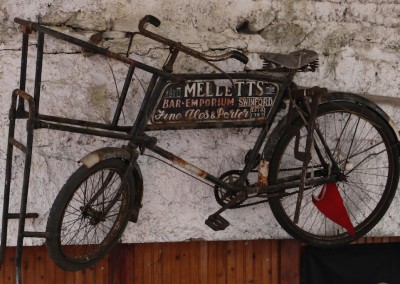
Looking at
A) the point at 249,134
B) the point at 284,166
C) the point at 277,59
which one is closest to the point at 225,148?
the point at 249,134

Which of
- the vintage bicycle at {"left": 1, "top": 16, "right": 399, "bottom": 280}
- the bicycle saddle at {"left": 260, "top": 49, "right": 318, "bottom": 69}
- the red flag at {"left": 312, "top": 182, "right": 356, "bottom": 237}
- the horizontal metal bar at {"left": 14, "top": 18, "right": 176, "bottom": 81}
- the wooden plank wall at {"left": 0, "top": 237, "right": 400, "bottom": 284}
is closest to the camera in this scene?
the horizontal metal bar at {"left": 14, "top": 18, "right": 176, "bottom": 81}

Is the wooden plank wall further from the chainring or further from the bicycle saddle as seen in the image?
the bicycle saddle

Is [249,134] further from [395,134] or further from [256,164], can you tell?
[395,134]

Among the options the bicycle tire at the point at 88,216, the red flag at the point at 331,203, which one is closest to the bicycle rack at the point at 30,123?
the bicycle tire at the point at 88,216

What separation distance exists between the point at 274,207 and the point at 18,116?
1793 mm

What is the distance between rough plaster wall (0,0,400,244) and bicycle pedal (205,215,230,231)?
0.80 ft

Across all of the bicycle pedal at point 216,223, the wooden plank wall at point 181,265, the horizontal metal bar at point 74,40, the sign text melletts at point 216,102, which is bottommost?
the wooden plank wall at point 181,265

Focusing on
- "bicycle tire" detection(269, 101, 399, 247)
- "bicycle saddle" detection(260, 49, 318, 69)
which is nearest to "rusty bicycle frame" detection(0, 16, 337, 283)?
"bicycle saddle" detection(260, 49, 318, 69)

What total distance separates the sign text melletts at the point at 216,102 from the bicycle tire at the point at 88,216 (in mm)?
489

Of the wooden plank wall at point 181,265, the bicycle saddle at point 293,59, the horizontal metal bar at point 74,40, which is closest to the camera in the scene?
the horizontal metal bar at point 74,40

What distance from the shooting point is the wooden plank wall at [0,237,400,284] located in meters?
3.88

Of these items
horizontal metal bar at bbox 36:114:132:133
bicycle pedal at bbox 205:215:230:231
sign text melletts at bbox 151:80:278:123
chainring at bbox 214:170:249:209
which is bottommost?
bicycle pedal at bbox 205:215:230:231

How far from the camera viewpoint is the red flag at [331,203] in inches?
146

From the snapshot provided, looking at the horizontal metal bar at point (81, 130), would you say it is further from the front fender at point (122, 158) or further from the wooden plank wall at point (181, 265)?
the wooden plank wall at point (181, 265)
